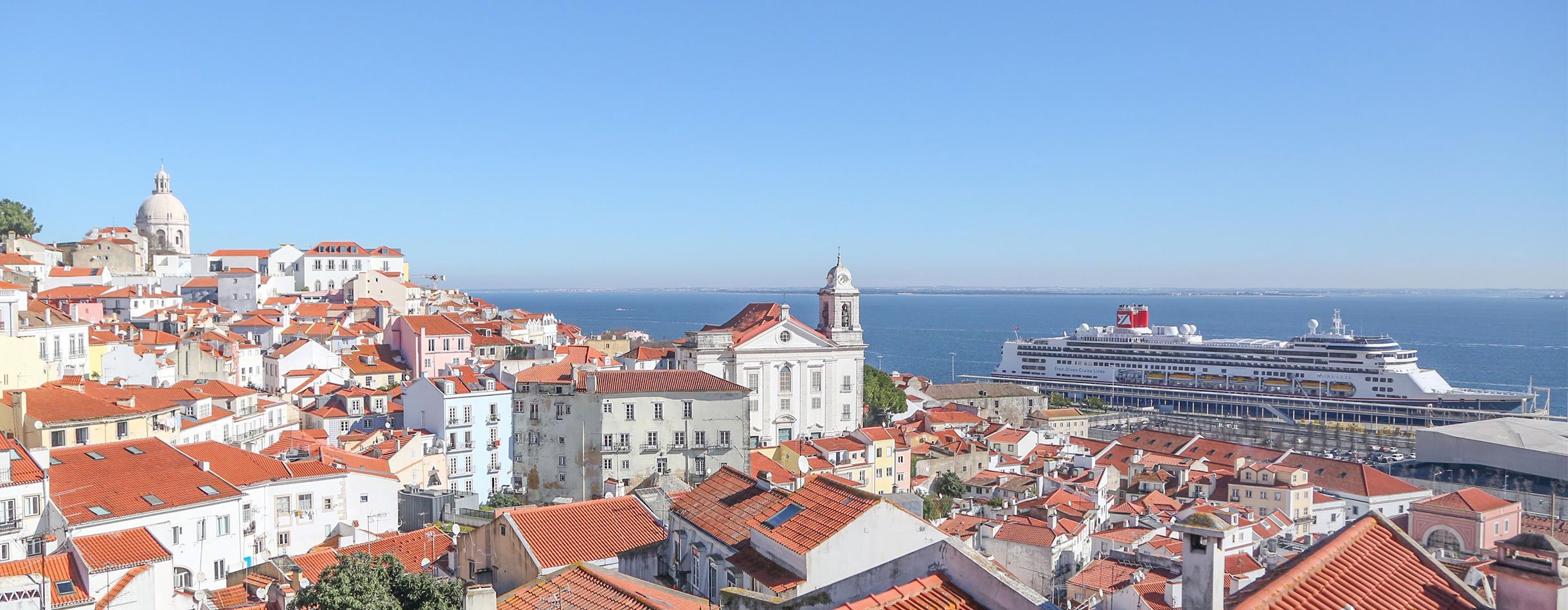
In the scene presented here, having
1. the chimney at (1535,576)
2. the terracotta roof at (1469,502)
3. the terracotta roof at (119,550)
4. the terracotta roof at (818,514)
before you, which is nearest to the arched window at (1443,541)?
the terracotta roof at (1469,502)

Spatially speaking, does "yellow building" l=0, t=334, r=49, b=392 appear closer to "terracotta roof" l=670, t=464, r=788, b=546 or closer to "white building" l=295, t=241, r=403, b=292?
"terracotta roof" l=670, t=464, r=788, b=546

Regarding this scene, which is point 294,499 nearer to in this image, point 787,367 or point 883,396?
point 787,367

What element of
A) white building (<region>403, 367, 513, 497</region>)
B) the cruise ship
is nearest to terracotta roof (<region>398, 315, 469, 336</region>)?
white building (<region>403, 367, 513, 497</region>)

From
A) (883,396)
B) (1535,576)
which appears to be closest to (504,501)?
(1535,576)

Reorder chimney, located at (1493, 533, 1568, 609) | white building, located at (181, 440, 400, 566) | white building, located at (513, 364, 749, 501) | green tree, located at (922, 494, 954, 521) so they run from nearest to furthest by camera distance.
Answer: chimney, located at (1493, 533, 1568, 609)
white building, located at (181, 440, 400, 566)
white building, located at (513, 364, 749, 501)
green tree, located at (922, 494, 954, 521)

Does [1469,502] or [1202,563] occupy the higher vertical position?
[1202,563]

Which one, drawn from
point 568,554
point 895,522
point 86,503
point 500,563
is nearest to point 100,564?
point 86,503

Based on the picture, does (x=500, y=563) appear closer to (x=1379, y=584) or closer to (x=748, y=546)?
(x=748, y=546)

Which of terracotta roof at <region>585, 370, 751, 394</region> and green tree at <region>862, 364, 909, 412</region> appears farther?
green tree at <region>862, 364, 909, 412</region>
